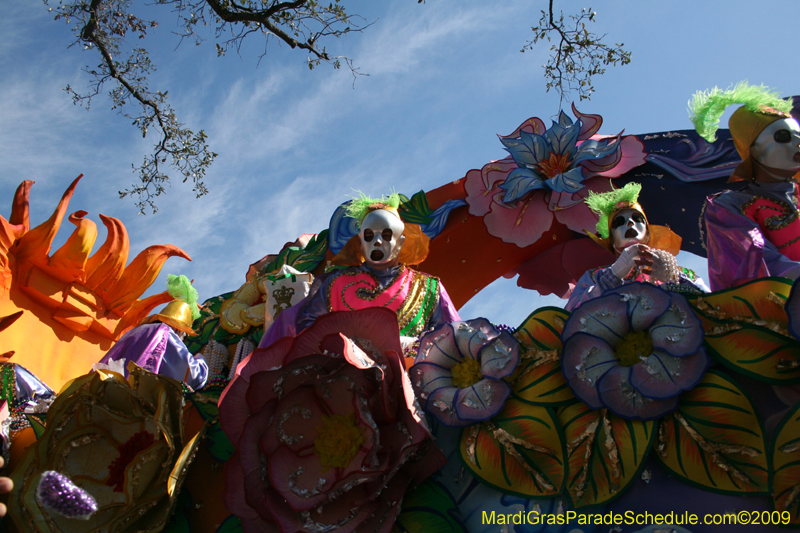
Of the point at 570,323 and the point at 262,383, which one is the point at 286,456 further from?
the point at 570,323

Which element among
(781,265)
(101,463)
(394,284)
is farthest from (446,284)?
(101,463)

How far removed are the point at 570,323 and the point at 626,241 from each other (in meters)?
1.56

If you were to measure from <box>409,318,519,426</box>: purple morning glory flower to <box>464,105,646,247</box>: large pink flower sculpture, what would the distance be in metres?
2.83

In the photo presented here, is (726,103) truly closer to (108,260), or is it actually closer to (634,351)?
(634,351)

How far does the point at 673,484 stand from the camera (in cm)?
193

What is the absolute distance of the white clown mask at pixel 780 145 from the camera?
274cm

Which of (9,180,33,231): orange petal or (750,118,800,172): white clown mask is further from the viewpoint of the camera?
(9,180,33,231): orange petal

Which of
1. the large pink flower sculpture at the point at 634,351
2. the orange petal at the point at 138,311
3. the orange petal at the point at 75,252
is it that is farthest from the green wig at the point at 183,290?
the large pink flower sculpture at the point at 634,351

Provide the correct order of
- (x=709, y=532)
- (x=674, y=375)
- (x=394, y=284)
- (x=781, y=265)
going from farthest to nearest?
(x=394, y=284) → (x=781, y=265) → (x=674, y=375) → (x=709, y=532)

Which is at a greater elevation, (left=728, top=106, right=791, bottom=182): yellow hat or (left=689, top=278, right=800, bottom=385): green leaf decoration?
(left=728, top=106, right=791, bottom=182): yellow hat

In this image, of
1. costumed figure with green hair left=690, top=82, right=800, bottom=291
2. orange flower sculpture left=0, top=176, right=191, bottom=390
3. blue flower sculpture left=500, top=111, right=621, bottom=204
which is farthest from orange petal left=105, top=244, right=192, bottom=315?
costumed figure with green hair left=690, top=82, right=800, bottom=291

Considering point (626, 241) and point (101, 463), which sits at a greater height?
point (626, 241)

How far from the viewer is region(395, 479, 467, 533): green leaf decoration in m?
2.15

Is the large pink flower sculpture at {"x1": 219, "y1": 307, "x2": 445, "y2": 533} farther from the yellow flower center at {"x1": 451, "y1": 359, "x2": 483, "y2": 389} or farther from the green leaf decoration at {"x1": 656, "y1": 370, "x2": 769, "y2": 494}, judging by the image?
the green leaf decoration at {"x1": 656, "y1": 370, "x2": 769, "y2": 494}
